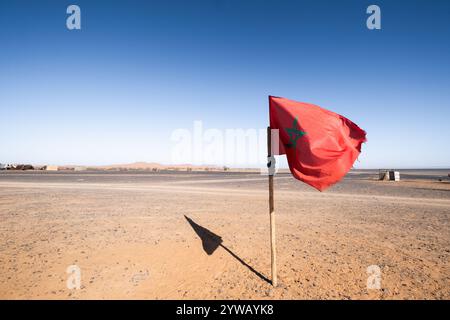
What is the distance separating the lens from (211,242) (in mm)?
7492

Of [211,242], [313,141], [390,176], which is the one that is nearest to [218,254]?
[211,242]

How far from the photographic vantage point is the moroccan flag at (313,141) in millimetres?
4484

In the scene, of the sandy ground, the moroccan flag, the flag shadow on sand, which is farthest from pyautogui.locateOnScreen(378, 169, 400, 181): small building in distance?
the moroccan flag

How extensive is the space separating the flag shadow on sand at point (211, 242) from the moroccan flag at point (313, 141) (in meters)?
2.42

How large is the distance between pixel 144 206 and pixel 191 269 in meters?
8.47

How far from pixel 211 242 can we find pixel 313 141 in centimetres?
450

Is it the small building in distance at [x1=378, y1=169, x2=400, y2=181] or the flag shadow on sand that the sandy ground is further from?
the small building in distance at [x1=378, y1=169, x2=400, y2=181]

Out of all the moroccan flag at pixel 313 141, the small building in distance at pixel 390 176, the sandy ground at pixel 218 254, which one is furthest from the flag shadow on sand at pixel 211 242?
the small building in distance at pixel 390 176

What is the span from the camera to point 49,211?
11766 mm

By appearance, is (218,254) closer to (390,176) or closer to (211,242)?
(211,242)

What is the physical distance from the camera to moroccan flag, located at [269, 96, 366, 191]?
14.7ft
